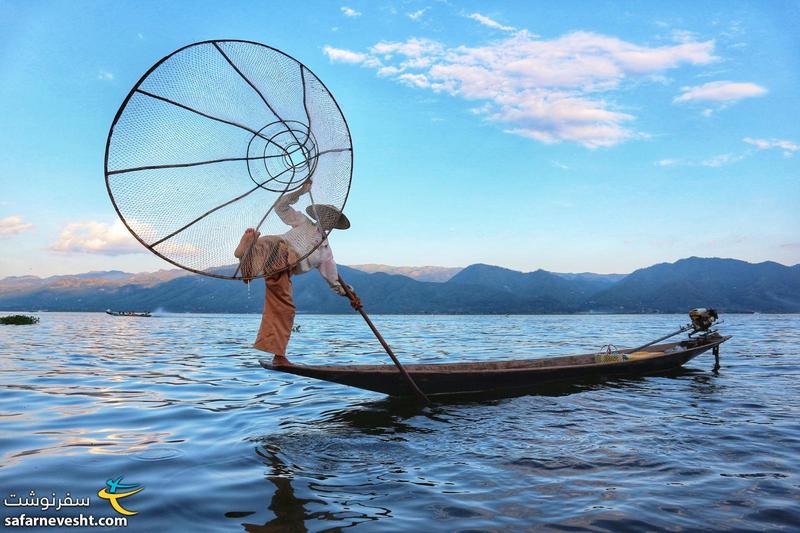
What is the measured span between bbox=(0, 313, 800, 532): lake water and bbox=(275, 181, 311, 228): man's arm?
2.85m

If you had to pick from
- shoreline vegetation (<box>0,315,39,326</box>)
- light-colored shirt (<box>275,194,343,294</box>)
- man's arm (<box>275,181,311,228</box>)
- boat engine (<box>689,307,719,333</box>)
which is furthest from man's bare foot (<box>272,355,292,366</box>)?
shoreline vegetation (<box>0,315,39,326</box>)

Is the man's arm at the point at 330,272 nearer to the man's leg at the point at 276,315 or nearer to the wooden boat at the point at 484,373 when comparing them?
the man's leg at the point at 276,315

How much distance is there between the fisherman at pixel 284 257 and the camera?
20.6ft

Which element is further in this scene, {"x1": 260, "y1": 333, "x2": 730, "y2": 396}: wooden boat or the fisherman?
{"x1": 260, "y1": 333, "x2": 730, "y2": 396}: wooden boat

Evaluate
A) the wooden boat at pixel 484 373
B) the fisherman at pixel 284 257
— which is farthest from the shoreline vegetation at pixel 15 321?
the fisherman at pixel 284 257

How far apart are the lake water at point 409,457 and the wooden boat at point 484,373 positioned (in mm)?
353

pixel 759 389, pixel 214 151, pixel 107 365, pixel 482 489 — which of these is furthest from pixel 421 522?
pixel 107 365

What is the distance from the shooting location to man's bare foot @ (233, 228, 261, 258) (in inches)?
242

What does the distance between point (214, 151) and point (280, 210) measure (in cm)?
102

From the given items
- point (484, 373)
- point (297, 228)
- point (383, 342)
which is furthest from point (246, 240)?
point (484, 373)

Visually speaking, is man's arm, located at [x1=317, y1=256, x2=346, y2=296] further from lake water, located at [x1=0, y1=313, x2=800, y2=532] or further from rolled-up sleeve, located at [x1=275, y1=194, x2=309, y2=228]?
lake water, located at [x1=0, y1=313, x2=800, y2=532]

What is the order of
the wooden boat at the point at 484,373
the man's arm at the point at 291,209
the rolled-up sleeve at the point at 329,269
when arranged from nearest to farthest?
the man's arm at the point at 291,209 → the rolled-up sleeve at the point at 329,269 → the wooden boat at the point at 484,373

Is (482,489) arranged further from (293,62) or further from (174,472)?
(293,62)

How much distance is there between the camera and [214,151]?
6.07m
